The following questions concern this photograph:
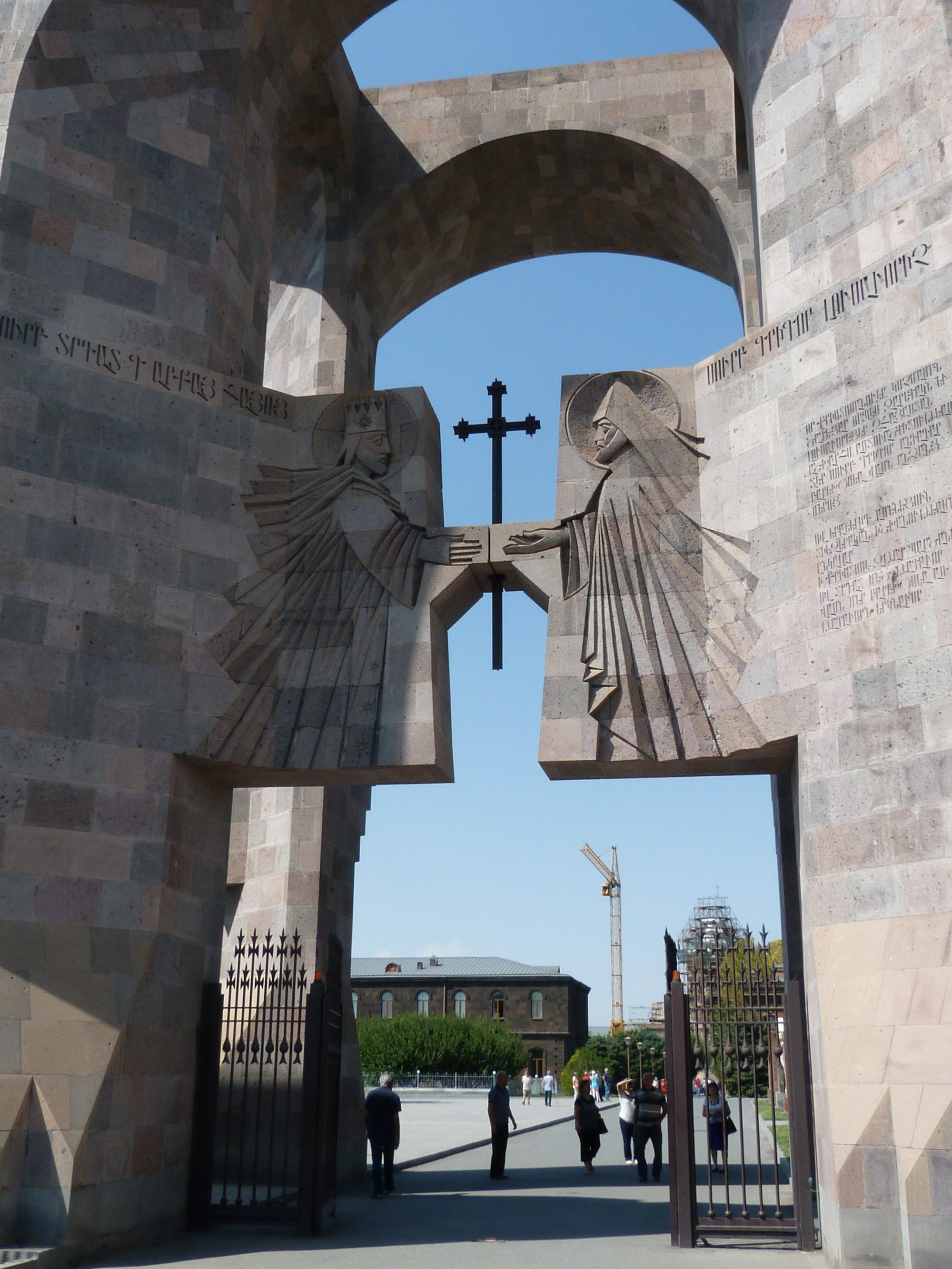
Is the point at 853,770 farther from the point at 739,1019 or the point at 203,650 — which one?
the point at 203,650

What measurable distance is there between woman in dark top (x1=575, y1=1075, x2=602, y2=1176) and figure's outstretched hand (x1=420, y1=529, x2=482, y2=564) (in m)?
7.96

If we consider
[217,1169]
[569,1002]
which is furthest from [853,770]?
[569,1002]

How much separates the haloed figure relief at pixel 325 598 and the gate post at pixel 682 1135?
359cm

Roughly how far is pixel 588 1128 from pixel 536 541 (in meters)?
8.36

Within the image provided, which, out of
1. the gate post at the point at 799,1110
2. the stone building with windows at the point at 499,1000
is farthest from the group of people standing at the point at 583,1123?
the stone building with windows at the point at 499,1000

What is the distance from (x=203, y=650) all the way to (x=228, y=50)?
6.52m

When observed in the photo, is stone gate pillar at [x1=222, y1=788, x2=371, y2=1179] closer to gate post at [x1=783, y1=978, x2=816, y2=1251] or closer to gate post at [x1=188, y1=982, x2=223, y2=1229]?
gate post at [x1=188, y1=982, x2=223, y2=1229]

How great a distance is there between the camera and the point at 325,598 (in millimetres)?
11234

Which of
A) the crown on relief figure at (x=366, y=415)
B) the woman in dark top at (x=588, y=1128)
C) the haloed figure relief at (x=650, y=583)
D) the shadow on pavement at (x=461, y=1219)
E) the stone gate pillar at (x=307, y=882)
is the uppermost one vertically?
the crown on relief figure at (x=366, y=415)

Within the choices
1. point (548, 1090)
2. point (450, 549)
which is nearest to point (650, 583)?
point (450, 549)

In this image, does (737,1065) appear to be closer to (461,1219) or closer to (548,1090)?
(461,1219)

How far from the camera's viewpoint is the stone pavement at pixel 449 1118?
62.5ft

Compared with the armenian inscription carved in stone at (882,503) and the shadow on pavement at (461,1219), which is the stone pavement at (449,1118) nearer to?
the shadow on pavement at (461,1219)

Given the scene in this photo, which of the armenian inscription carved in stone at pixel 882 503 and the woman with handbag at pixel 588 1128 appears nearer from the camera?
the armenian inscription carved in stone at pixel 882 503
